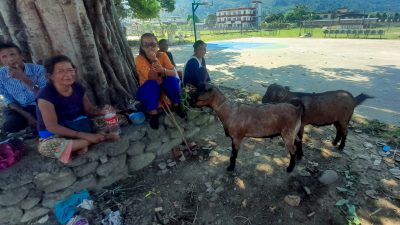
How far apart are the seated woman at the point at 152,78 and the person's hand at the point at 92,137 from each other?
89 cm

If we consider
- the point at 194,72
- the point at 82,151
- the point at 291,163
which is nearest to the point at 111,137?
the point at 82,151

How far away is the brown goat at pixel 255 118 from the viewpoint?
3.70 meters

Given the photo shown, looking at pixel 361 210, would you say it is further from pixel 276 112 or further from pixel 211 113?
pixel 211 113

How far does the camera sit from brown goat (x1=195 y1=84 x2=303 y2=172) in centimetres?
370

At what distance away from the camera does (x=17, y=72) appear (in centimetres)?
373

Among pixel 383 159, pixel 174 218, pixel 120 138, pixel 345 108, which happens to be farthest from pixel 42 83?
pixel 383 159

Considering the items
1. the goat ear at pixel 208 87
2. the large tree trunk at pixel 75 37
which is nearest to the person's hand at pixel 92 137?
the large tree trunk at pixel 75 37

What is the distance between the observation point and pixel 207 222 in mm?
3207

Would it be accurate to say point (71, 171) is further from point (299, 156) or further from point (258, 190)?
point (299, 156)

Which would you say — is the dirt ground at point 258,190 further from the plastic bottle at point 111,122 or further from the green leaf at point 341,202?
the plastic bottle at point 111,122

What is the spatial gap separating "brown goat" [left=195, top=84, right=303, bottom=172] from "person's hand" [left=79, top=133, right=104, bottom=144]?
4.91 ft

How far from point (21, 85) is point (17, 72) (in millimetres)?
212

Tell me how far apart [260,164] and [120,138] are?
92.8 inches

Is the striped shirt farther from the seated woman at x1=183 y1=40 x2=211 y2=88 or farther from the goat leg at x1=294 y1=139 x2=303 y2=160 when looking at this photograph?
the goat leg at x1=294 y1=139 x2=303 y2=160
